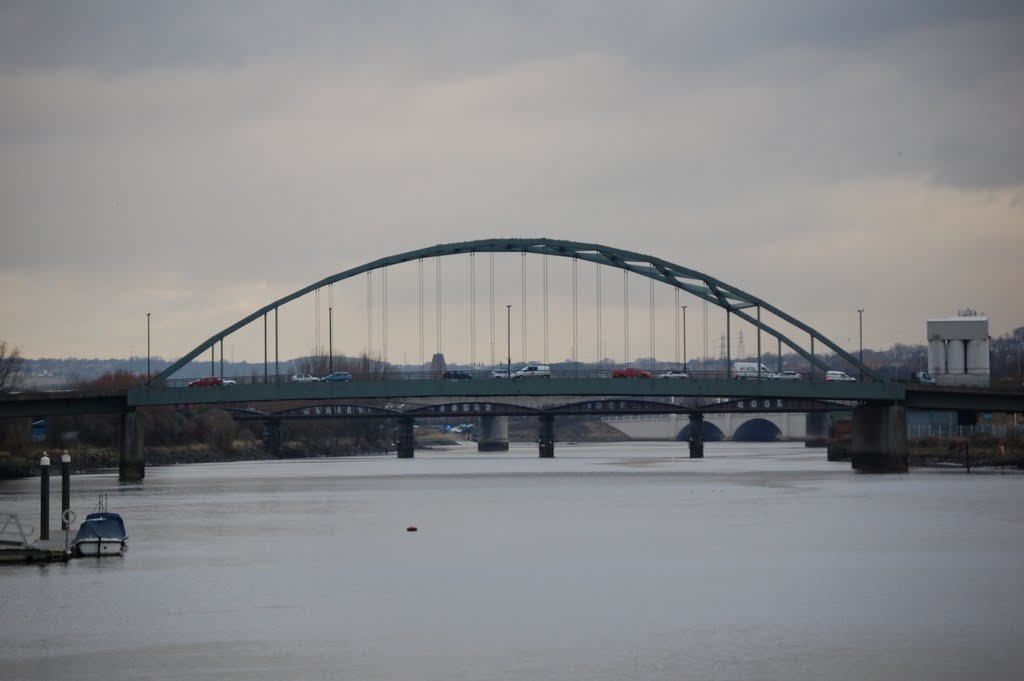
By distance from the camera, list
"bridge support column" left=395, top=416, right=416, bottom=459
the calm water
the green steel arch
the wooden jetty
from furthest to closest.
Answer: "bridge support column" left=395, top=416, right=416, bottom=459 < the green steel arch < the wooden jetty < the calm water

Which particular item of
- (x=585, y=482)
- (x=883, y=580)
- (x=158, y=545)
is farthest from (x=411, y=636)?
(x=585, y=482)

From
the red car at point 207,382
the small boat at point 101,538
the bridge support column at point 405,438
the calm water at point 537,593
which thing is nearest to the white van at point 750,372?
the red car at point 207,382

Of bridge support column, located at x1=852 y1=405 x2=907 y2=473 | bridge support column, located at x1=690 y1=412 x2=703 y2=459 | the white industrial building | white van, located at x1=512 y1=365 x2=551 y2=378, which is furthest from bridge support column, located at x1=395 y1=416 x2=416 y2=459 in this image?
bridge support column, located at x1=852 y1=405 x2=907 y2=473

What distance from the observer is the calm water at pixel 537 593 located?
28.9m

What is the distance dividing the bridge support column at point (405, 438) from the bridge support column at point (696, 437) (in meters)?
34.7

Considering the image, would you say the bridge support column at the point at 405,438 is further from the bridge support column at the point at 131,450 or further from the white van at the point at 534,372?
the bridge support column at the point at 131,450

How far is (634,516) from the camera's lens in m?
63.6

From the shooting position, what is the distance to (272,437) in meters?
175

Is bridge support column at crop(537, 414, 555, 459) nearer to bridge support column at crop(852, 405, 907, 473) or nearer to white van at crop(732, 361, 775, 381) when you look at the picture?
white van at crop(732, 361, 775, 381)

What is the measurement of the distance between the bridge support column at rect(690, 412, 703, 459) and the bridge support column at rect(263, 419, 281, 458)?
156 ft

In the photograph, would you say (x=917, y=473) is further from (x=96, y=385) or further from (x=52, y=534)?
(x=96, y=385)

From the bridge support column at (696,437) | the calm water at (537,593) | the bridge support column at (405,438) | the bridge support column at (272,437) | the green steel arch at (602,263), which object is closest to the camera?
the calm water at (537,593)

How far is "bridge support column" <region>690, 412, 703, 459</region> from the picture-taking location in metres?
160

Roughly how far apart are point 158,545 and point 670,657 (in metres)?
26.7
